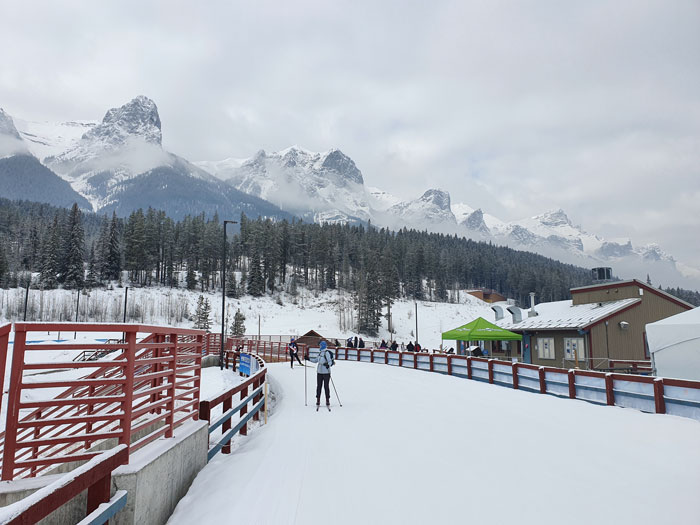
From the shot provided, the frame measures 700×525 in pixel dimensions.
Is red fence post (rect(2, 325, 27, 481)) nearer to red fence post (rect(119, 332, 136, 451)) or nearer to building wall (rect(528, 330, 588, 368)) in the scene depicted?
red fence post (rect(119, 332, 136, 451))

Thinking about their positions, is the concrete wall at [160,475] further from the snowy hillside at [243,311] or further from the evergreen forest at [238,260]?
the evergreen forest at [238,260]

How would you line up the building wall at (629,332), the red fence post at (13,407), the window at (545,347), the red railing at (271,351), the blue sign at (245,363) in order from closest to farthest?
the red fence post at (13,407), the blue sign at (245,363), the building wall at (629,332), the window at (545,347), the red railing at (271,351)

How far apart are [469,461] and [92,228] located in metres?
184

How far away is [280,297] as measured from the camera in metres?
94.4

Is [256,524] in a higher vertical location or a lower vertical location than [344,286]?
lower

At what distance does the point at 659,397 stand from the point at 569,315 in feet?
72.7

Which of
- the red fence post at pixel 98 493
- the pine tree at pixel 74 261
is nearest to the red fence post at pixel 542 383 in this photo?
the red fence post at pixel 98 493

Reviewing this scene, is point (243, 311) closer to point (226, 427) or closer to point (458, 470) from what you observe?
point (226, 427)

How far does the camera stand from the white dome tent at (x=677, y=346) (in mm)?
16906

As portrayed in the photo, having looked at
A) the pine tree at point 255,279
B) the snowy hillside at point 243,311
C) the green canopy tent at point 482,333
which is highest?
the pine tree at point 255,279

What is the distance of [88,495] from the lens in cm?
393

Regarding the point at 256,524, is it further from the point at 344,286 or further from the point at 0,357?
the point at 344,286

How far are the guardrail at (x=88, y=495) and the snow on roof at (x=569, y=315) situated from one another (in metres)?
28.2

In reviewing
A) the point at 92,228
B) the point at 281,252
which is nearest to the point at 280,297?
the point at 281,252
